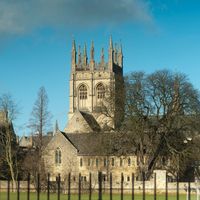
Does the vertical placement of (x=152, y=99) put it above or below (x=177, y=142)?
above

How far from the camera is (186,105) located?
55.2 metres

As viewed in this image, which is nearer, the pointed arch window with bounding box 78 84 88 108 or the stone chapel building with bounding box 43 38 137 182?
the stone chapel building with bounding box 43 38 137 182

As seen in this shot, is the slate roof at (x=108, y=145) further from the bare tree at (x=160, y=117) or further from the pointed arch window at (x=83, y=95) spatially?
the pointed arch window at (x=83, y=95)

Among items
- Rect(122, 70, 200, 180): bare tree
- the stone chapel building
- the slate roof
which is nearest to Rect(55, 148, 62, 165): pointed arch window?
the stone chapel building

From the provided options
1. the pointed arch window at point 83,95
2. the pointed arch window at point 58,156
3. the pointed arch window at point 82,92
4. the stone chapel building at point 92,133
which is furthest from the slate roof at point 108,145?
the pointed arch window at point 82,92

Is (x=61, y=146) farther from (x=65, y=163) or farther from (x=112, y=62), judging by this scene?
(x=112, y=62)

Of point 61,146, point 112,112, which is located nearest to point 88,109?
point 61,146

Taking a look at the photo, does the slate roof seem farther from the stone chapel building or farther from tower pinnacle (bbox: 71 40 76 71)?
tower pinnacle (bbox: 71 40 76 71)

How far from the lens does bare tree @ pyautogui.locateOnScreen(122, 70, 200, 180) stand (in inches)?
2167

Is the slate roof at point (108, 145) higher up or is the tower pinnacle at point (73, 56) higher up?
the tower pinnacle at point (73, 56)

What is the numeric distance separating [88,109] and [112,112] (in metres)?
44.4

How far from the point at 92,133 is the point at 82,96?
42.9 meters

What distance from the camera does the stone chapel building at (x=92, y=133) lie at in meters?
58.1

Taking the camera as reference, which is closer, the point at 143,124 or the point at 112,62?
the point at 143,124
